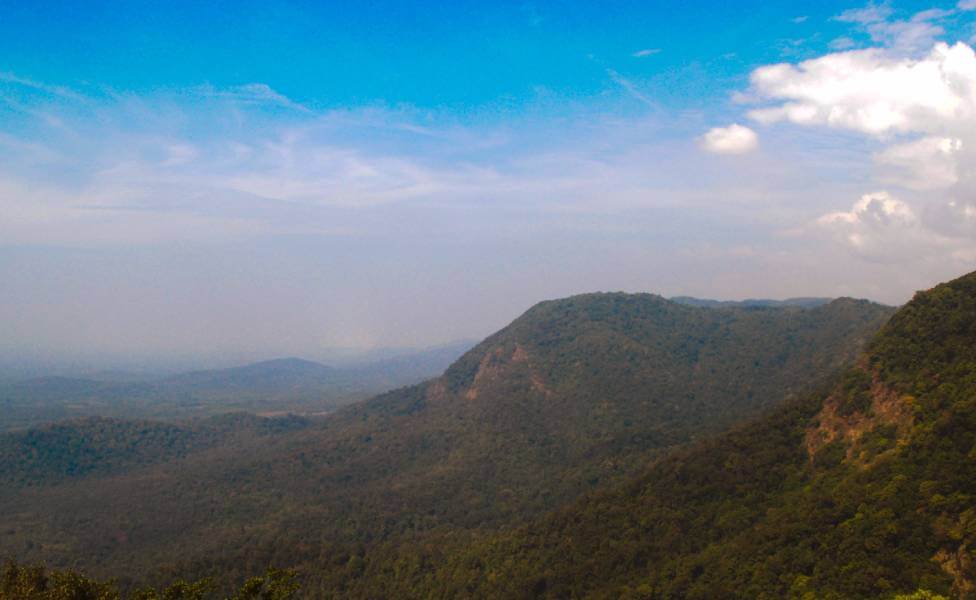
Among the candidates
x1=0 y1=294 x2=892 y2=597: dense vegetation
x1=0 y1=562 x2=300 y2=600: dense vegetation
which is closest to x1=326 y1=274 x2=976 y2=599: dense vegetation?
x1=0 y1=294 x2=892 y2=597: dense vegetation

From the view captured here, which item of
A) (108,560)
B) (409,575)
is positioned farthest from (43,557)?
(409,575)

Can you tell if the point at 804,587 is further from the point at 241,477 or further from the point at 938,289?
the point at 241,477

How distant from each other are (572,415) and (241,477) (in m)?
74.2

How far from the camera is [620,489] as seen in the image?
63.2 m

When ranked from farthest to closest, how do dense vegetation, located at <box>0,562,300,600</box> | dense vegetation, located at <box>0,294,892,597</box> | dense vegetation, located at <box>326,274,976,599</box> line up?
dense vegetation, located at <box>0,294,892,597</box>
dense vegetation, located at <box>326,274,976,599</box>
dense vegetation, located at <box>0,562,300,600</box>

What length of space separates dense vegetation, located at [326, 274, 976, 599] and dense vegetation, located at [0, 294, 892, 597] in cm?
1348

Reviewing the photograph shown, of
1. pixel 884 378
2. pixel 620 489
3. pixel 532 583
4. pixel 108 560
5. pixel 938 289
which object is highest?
pixel 938 289

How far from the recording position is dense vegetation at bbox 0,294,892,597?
8194 centimetres

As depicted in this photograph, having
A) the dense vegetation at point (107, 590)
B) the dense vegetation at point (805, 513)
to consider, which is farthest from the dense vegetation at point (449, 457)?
the dense vegetation at point (107, 590)

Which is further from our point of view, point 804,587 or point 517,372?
point 517,372

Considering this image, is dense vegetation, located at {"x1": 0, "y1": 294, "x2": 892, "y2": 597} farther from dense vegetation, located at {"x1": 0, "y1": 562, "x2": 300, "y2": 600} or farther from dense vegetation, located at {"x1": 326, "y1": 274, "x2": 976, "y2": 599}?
dense vegetation, located at {"x1": 0, "y1": 562, "x2": 300, "y2": 600}

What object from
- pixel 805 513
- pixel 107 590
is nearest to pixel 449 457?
pixel 805 513

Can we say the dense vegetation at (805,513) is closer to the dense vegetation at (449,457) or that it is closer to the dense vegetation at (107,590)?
the dense vegetation at (449,457)

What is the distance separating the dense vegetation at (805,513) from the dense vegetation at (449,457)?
13484 mm
